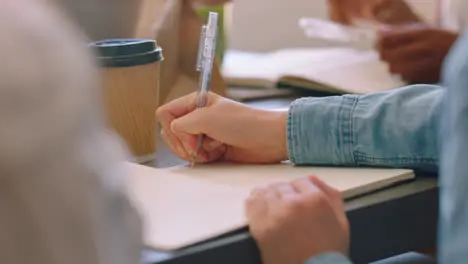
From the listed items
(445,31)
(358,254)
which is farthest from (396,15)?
(358,254)

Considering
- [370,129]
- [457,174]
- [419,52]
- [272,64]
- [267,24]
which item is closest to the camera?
[457,174]

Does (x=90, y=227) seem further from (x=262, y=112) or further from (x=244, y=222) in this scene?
(x=262, y=112)

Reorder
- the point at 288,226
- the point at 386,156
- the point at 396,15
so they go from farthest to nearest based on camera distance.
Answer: the point at 396,15 → the point at 386,156 → the point at 288,226

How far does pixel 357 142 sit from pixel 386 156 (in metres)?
0.03

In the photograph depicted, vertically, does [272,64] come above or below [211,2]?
below

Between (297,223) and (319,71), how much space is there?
0.73 meters

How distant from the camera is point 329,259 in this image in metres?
0.66

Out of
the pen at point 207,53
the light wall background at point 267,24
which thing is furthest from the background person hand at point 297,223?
the light wall background at point 267,24

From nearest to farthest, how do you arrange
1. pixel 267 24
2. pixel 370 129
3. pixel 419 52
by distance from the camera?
pixel 370 129
pixel 419 52
pixel 267 24

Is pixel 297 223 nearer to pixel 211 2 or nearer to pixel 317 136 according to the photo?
pixel 317 136

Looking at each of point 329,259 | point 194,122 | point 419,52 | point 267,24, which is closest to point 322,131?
point 194,122

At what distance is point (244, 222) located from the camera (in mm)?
675

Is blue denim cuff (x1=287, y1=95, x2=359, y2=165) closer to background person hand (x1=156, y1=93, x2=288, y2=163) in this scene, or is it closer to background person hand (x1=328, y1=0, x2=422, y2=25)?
background person hand (x1=156, y1=93, x2=288, y2=163)

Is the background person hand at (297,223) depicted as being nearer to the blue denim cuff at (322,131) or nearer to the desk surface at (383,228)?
the desk surface at (383,228)
